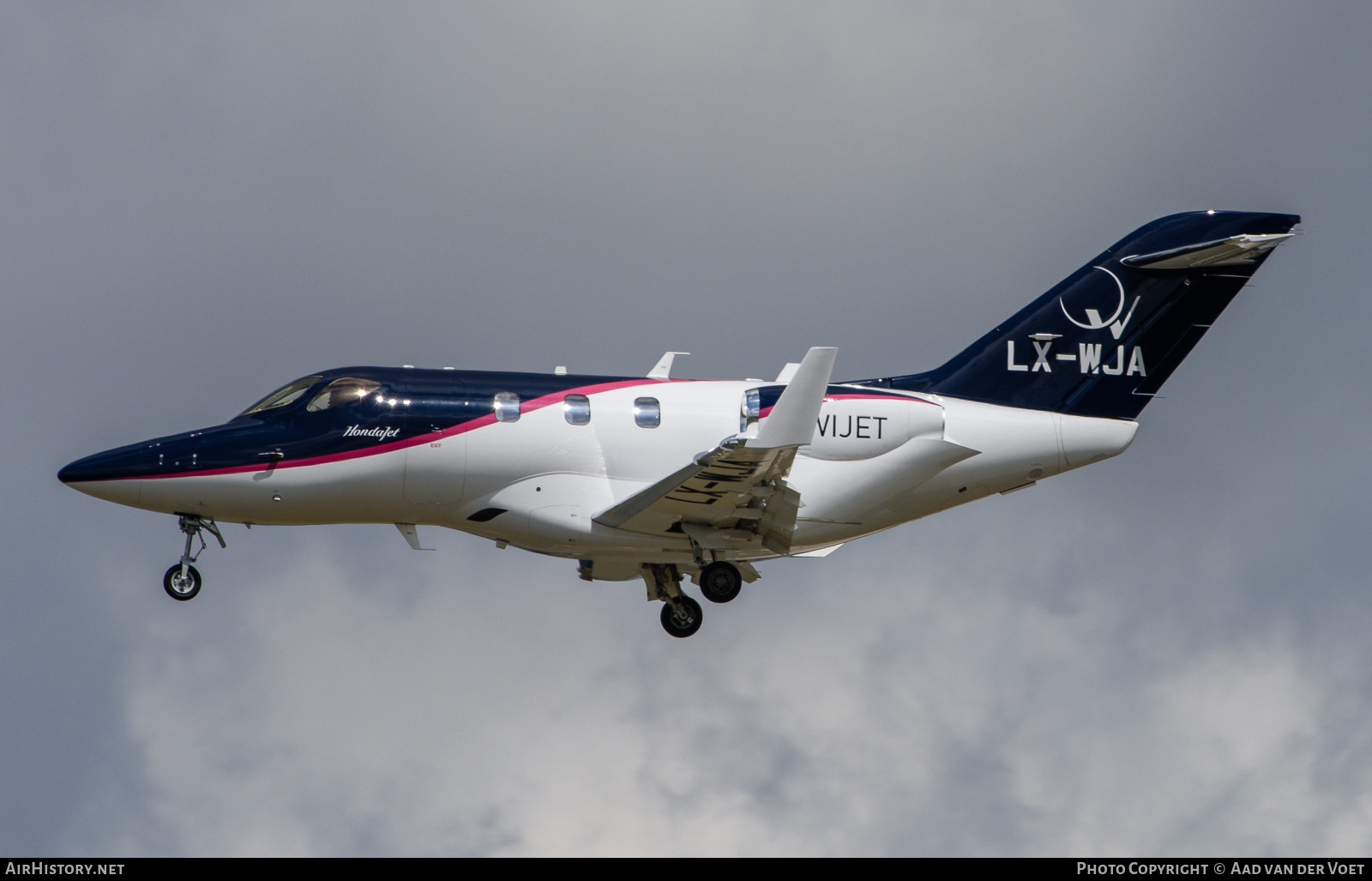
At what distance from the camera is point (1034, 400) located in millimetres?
27922

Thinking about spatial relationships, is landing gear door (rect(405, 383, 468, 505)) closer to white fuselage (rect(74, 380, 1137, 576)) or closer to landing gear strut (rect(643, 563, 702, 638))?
white fuselage (rect(74, 380, 1137, 576))

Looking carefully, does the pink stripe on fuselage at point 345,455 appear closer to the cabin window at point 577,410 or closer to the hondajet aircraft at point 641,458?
the hondajet aircraft at point 641,458

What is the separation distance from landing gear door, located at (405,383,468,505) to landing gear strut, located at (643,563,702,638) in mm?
4594

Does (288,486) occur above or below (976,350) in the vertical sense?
below

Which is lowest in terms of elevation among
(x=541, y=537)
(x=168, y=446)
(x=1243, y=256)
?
(x=541, y=537)

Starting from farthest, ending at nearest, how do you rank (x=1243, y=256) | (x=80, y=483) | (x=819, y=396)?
(x=1243, y=256) → (x=80, y=483) → (x=819, y=396)

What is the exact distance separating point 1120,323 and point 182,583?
56.9 feet

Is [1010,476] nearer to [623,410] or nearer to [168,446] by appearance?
[623,410]

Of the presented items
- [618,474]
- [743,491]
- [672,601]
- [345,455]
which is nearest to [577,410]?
[618,474]

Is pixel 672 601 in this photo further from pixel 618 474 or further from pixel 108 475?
pixel 108 475

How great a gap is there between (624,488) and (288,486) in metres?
5.46

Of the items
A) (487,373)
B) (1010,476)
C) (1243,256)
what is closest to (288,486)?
(487,373)

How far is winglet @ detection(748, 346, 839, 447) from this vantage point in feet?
72.1

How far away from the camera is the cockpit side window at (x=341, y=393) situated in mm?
25250
